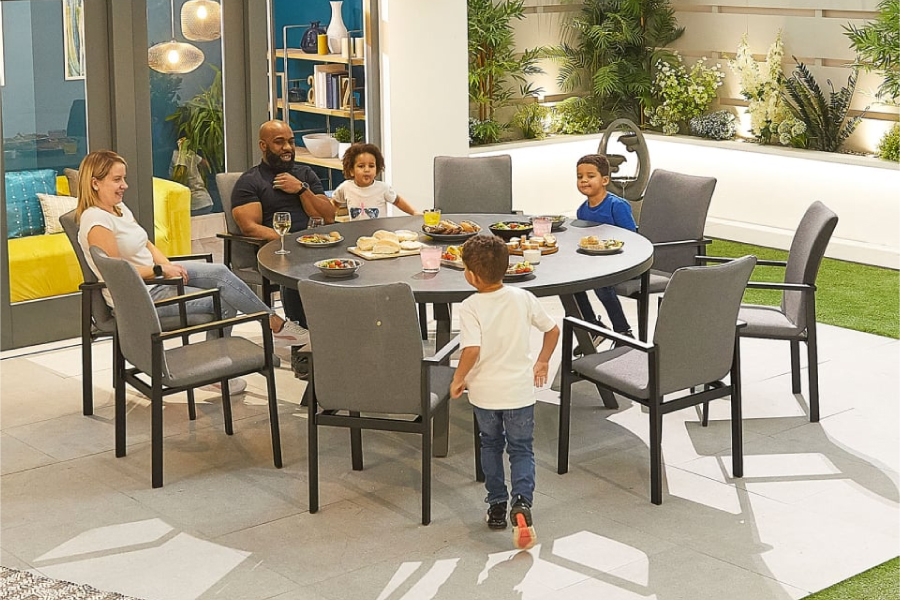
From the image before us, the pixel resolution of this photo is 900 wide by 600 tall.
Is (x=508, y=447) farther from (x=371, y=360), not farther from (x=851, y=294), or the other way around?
(x=851, y=294)

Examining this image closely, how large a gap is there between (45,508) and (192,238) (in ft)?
10.4

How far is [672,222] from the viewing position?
258 inches

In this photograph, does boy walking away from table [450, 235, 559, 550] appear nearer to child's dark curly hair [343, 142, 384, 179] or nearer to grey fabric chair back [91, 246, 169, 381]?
grey fabric chair back [91, 246, 169, 381]

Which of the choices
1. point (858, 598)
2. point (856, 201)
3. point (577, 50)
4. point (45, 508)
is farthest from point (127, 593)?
point (577, 50)

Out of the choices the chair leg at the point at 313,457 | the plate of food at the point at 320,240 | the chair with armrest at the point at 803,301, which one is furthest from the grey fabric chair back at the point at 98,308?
the chair with armrest at the point at 803,301

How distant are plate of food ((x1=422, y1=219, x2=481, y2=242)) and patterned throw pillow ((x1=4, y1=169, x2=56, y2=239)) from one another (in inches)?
98.1

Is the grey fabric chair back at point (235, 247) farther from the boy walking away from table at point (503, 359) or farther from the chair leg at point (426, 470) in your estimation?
the boy walking away from table at point (503, 359)

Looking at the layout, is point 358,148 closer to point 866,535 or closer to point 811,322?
point 811,322

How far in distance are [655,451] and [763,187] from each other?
5.91m

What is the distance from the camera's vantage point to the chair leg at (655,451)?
4.59 meters

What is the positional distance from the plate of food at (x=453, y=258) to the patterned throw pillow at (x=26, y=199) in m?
2.84

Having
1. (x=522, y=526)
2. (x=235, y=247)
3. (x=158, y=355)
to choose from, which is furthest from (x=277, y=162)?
(x=522, y=526)

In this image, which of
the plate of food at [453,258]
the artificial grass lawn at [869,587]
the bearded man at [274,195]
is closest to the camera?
the artificial grass lawn at [869,587]

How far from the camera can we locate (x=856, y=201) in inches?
364
